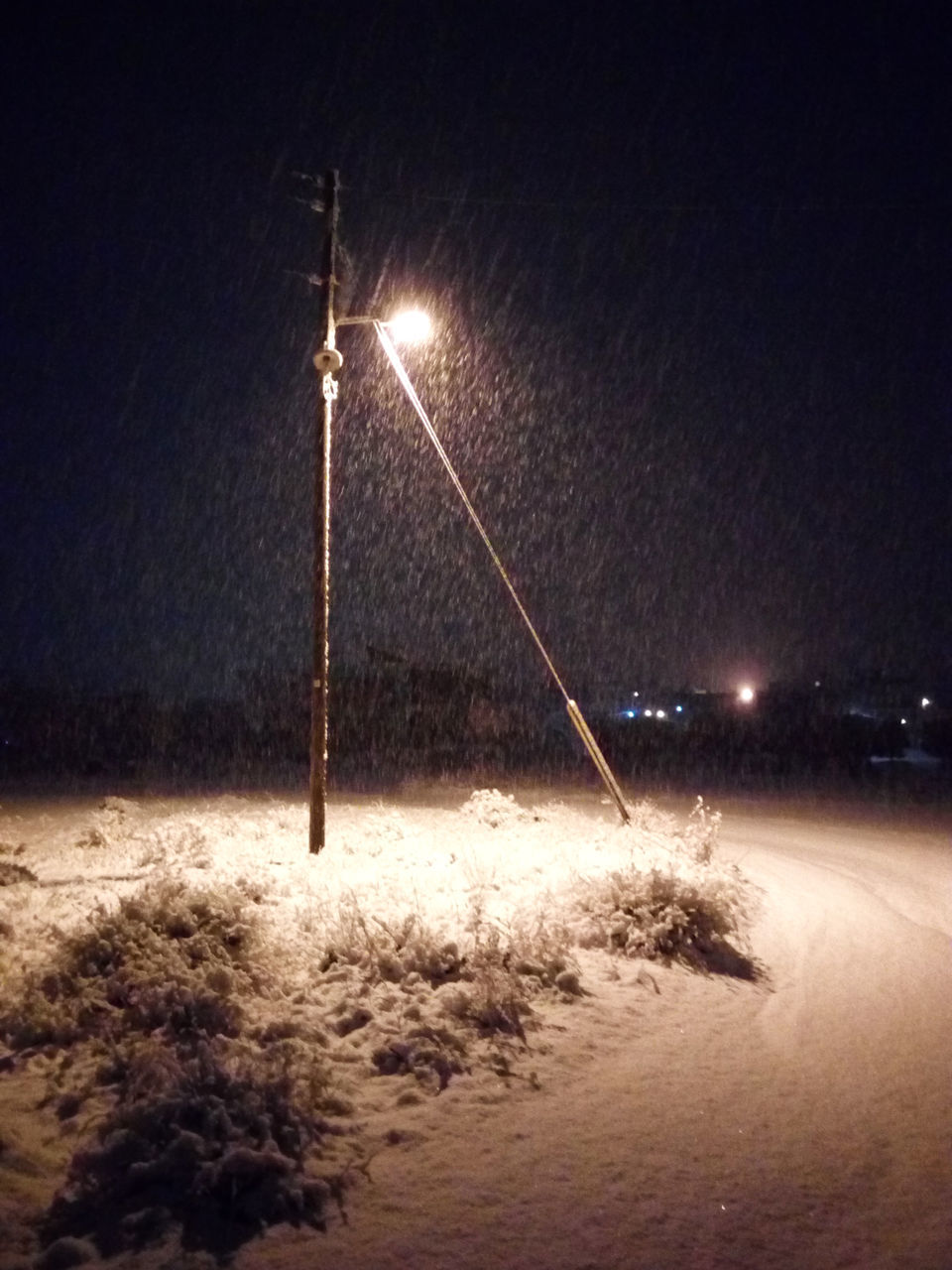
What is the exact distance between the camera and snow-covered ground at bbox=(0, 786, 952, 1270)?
4801 millimetres

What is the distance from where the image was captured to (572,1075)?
22.2 feet

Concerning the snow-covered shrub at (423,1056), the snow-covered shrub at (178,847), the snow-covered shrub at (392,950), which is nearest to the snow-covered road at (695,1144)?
the snow-covered shrub at (423,1056)

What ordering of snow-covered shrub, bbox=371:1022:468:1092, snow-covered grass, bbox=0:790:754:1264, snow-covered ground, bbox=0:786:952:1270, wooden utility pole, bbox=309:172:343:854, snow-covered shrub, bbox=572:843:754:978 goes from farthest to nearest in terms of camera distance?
wooden utility pole, bbox=309:172:343:854, snow-covered shrub, bbox=572:843:754:978, snow-covered shrub, bbox=371:1022:468:1092, snow-covered grass, bbox=0:790:754:1264, snow-covered ground, bbox=0:786:952:1270

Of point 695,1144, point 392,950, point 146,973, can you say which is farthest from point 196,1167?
point 392,950

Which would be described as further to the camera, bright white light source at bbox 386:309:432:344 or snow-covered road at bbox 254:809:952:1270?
bright white light source at bbox 386:309:432:344

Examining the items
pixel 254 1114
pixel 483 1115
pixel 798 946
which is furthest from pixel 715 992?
pixel 254 1114

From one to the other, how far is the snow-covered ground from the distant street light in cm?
121

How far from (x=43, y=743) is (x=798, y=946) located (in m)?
39.4

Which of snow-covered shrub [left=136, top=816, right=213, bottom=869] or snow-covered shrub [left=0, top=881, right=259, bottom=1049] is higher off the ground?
snow-covered shrub [left=136, top=816, right=213, bottom=869]

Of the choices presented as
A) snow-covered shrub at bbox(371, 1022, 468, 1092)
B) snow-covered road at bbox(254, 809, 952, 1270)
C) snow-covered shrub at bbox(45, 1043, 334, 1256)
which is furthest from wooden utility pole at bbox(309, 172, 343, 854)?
snow-covered shrub at bbox(45, 1043, 334, 1256)

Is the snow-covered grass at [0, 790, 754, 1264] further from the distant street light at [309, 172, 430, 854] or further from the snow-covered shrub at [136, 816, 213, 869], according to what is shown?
the distant street light at [309, 172, 430, 854]

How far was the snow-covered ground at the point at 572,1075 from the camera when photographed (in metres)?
4.80

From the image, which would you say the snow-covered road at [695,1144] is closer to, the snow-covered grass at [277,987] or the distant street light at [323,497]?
the snow-covered grass at [277,987]

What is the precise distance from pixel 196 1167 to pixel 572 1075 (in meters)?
2.60
